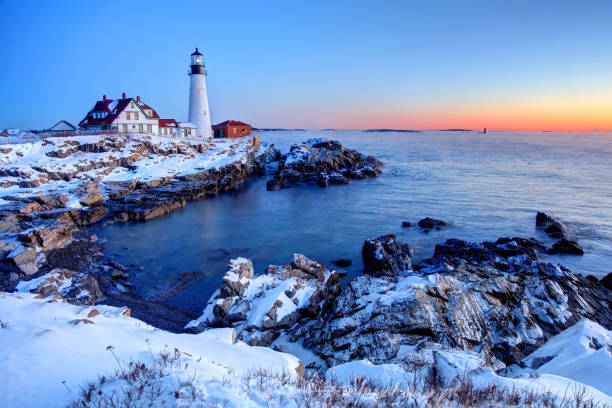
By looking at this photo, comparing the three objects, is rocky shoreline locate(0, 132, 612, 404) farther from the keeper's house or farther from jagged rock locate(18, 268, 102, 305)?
the keeper's house

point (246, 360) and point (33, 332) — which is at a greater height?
point (33, 332)

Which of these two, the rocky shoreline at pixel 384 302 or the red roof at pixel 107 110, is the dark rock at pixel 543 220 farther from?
the red roof at pixel 107 110

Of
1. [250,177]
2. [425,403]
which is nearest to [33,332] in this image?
[425,403]

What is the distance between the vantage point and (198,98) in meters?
50.8

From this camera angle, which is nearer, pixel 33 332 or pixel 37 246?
pixel 33 332

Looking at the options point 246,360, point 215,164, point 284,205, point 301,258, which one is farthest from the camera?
point 215,164

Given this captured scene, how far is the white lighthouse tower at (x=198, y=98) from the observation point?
49447 millimetres

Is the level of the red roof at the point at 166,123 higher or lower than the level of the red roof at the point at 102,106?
lower

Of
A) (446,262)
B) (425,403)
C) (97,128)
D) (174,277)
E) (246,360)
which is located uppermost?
(97,128)

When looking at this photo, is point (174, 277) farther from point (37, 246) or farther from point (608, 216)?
point (608, 216)

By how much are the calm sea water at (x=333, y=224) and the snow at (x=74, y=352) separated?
246 inches

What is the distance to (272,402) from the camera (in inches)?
155

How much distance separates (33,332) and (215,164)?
118 ft

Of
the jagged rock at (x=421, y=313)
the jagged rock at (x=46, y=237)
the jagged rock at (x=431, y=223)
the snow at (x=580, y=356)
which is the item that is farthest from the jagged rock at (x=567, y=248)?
the jagged rock at (x=46, y=237)
